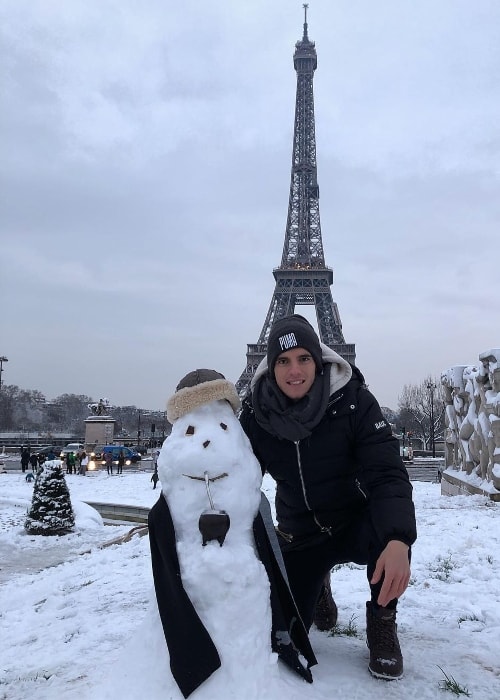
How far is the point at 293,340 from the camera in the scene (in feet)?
8.50

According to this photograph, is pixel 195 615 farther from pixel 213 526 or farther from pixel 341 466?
pixel 341 466

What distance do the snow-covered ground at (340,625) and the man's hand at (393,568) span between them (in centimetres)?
44

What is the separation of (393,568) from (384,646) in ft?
1.59

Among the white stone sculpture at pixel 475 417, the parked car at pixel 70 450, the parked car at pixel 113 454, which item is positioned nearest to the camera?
the white stone sculpture at pixel 475 417

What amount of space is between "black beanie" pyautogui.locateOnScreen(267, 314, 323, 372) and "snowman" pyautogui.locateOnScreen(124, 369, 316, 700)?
1.07 ft

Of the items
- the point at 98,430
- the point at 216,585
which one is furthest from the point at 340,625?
the point at 98,430

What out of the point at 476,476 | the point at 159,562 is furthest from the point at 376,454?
the point at 476,476

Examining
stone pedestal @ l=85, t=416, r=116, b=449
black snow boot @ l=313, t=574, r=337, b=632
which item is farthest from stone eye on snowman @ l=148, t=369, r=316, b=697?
stone pedestal @ l=85, t=416, r=116, b=449

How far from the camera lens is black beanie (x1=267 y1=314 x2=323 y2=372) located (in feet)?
8.48

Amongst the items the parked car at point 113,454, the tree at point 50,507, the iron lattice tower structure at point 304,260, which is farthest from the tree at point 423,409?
the tree at point 50,507

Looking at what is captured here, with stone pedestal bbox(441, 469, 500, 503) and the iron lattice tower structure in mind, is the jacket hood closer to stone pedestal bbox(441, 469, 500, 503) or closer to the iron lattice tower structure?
stone pedestal bbox(441, 469, 500, 503)

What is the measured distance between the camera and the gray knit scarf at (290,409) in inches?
96.2

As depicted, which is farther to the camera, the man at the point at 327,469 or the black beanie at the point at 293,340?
the black beanie at the point at 293,340

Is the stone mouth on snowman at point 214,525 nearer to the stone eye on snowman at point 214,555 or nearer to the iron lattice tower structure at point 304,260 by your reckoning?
the stone eye on snowman at point 214,555
